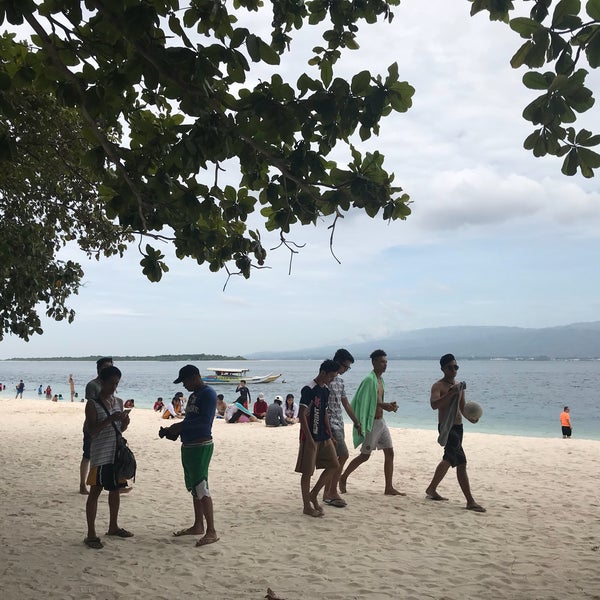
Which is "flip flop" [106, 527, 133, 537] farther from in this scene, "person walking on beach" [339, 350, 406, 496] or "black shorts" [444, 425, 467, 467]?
"black shorts" [444, 425, 467, 467]

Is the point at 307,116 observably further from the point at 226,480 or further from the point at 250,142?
the point at 226,480

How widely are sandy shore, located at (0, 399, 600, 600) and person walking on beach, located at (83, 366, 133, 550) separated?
0.32 meters

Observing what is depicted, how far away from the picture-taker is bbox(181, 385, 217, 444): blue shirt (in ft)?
17.7

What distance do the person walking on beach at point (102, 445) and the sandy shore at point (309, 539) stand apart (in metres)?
0.32

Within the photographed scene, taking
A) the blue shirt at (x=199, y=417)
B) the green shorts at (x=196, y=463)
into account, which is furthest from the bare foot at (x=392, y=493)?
the blue shirt at (x=199, y=417)

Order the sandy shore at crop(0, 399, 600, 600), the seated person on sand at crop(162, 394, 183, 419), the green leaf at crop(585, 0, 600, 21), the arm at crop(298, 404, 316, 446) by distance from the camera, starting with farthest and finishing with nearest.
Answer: the seated person on sand at crop(162, 394, 183, 419)
the arm at crop(298, 404, 316, 446)
the sandy shore at crop(0, 399, 600, 600)
the green leaf at crop(585, 0, 600, 21)

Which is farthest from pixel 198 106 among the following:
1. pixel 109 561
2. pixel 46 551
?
pixel 46 551

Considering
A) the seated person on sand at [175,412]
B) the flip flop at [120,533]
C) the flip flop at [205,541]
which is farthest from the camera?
the seated person on sand at [175,412]

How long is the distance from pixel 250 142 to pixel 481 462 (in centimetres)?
893

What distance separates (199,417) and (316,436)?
1.68 meters

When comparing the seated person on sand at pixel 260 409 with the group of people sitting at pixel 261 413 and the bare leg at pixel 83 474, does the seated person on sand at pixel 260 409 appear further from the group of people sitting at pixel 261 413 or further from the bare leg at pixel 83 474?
the bare leg at pixel 83 474

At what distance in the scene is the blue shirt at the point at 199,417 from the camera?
5.39m

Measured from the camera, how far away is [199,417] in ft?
17.7

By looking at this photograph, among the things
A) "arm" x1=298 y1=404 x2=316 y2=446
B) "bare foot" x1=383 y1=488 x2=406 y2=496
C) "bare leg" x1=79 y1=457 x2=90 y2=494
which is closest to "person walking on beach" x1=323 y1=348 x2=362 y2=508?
"arm" x1=298 y1=404 x2=316 y2=446
